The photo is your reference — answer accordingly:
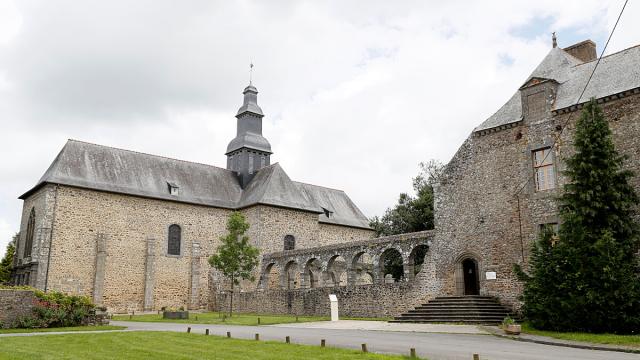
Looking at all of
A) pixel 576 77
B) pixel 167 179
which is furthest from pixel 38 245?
pixel 576 77

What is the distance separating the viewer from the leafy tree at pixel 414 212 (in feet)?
115

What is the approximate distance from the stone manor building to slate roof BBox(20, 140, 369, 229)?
94 millimetres

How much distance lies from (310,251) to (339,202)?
15041 mm

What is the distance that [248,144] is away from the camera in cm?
3903

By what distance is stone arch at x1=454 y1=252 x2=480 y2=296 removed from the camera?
2141 cm

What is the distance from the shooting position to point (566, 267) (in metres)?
15.4

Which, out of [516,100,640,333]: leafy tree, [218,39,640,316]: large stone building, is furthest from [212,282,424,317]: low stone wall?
[516,100,640,333]: leafy tree

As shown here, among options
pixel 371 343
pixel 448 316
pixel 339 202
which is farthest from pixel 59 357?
pixel 339 202

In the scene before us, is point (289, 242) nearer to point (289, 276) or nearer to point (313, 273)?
point (313, 273)

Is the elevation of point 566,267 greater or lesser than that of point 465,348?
greater

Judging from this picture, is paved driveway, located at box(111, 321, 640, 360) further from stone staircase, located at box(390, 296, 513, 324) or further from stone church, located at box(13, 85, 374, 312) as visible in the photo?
stone church, located at box(13, 85, 374, 312)

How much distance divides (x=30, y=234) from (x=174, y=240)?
764cm

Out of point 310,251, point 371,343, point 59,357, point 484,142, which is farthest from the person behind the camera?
point 310,251

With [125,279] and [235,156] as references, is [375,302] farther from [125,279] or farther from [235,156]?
[235,156]
